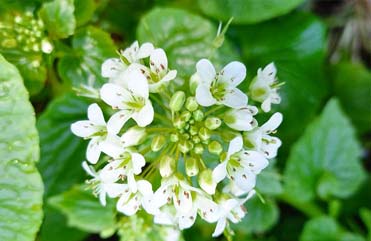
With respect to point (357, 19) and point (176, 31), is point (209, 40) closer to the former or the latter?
point (176, 31)

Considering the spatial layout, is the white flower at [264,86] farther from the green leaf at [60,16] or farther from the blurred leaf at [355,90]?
the blurred leaf at [355,90]

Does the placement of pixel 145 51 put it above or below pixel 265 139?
above

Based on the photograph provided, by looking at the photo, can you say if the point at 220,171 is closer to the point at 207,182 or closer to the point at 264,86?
the point at 207,182

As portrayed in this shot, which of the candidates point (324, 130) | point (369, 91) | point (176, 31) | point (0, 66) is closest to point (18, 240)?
point (0, 66)

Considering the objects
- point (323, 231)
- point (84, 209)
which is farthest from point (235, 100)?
point (323, 231)

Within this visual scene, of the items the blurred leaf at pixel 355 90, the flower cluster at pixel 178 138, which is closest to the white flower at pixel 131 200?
the flower cluster at pixel 178 138

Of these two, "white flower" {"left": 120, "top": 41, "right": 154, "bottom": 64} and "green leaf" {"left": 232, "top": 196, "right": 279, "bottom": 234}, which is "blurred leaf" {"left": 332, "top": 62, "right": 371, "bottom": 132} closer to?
"green leaf" {"left": 232, "top": 196, "right": 279, "bottom": 234}
